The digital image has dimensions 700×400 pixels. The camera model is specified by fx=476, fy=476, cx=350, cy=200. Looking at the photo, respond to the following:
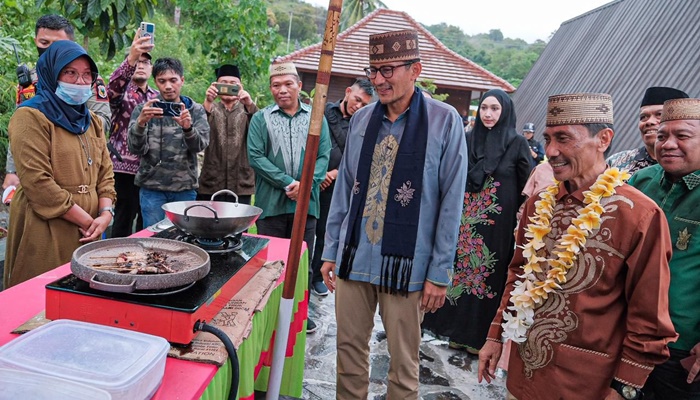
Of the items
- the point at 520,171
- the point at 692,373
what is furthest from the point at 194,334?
the point at 520,171

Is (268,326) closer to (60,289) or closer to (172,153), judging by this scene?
(60,289)

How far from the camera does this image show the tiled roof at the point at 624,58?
28.0ft

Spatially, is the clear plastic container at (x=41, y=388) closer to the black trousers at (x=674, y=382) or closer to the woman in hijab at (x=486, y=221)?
the black trousers at (x=674, y=382)

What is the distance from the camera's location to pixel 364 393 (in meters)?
2.49

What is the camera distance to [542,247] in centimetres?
193

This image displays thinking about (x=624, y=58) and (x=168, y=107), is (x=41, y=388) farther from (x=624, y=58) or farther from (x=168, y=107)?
(x=624, y=58)

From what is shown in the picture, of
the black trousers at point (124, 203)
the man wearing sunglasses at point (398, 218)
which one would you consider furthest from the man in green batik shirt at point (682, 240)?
the black trousers at point (124, 203)

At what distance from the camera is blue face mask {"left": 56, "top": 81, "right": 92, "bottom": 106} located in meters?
2.47

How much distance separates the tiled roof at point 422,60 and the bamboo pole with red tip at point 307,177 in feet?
41.0

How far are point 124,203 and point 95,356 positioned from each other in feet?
10.7

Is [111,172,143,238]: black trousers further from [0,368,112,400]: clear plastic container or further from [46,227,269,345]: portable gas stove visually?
[0,368,112,400]: clear plastic container

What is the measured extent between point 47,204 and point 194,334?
1421 mm

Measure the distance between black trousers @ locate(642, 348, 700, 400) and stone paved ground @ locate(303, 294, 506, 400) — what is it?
140cm

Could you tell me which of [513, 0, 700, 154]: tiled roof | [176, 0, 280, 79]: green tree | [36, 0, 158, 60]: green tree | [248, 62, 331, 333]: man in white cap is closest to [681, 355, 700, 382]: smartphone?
[248, 62, 331, 333]: man in white cap
